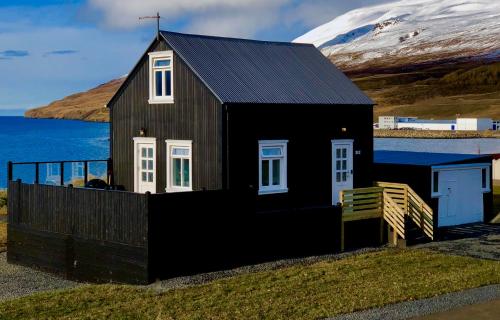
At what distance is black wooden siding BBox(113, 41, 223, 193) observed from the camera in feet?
76.4

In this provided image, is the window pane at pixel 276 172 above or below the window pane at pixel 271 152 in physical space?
below

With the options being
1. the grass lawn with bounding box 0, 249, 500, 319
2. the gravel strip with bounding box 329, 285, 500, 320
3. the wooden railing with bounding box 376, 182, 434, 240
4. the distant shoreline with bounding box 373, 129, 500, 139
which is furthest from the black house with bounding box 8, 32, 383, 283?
the distant shoreline with bounding box 373, 129, 500, 139

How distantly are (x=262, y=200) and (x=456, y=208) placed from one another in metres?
9.53

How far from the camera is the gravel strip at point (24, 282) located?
20.0 meters

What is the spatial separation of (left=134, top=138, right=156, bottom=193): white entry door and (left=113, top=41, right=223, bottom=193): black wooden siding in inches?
9.1

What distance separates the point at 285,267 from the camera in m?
21.0

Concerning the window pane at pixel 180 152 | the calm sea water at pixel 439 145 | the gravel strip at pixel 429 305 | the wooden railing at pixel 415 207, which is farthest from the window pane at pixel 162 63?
the calm sea water at pixel 439 145

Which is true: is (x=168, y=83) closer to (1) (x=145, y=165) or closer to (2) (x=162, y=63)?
(2) (x=162, y=63)

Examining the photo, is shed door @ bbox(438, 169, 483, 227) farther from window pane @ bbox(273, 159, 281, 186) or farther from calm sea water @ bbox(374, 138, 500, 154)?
calm sea water @ bbox(374, 138, 500, 154)

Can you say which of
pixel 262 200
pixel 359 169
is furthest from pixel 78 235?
pixel 359 169

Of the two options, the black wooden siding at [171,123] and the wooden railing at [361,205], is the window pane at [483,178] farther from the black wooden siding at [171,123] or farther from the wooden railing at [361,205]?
the black wooden siding at [171,123]

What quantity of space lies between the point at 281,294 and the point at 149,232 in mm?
4385

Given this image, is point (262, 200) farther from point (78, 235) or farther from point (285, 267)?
point (78, 235)

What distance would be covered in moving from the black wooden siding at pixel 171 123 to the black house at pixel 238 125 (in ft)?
0.11
